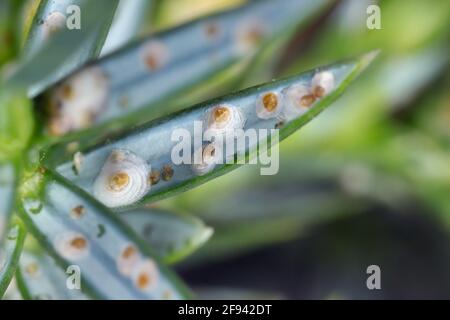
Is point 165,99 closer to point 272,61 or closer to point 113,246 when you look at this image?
point 113,246

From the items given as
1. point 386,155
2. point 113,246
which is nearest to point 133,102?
point 113,246

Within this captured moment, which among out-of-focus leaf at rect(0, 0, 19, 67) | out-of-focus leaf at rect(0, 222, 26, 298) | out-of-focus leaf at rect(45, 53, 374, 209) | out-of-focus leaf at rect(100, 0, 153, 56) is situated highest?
out-of-focus leaf at rect(100, 0, 153, 56)

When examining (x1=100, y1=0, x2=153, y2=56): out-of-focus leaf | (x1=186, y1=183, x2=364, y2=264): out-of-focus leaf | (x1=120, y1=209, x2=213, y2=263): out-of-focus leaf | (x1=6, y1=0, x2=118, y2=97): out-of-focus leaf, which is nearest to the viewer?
(x1=6, y1=0, x2=118, y2=97): out-of-focus leaf

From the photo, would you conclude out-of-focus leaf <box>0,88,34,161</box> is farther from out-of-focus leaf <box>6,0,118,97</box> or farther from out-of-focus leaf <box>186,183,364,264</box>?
out-of-focus leaf <box>186,183,364,264</box>

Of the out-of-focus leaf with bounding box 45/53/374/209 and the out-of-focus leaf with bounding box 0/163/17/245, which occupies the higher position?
the out-of-focus leaf with bounding box 45/53/374/209

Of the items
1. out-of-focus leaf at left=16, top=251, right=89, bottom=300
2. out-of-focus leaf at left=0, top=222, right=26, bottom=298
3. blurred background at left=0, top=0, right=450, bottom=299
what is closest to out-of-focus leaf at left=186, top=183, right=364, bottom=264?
blurred background at left=0, top=0, right=450, bottom=299

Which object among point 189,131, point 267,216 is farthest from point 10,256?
point 267,216

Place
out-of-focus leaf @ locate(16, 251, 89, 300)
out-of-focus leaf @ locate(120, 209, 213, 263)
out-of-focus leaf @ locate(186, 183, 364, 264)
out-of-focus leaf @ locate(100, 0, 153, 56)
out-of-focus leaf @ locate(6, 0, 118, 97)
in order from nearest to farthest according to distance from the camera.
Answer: out-of-focus leaf @ locate(6, 0, 118, 97) → out-of-focus leaf @ locate(16, 251, 89, 300) → out-of-focus leaf @ locate(120, 209, 213, 263) → out-of-focus leaf @ locate(100, 0, 153, 56) → out-of-focus leaf @ locate(186, 183, 364, 264)
